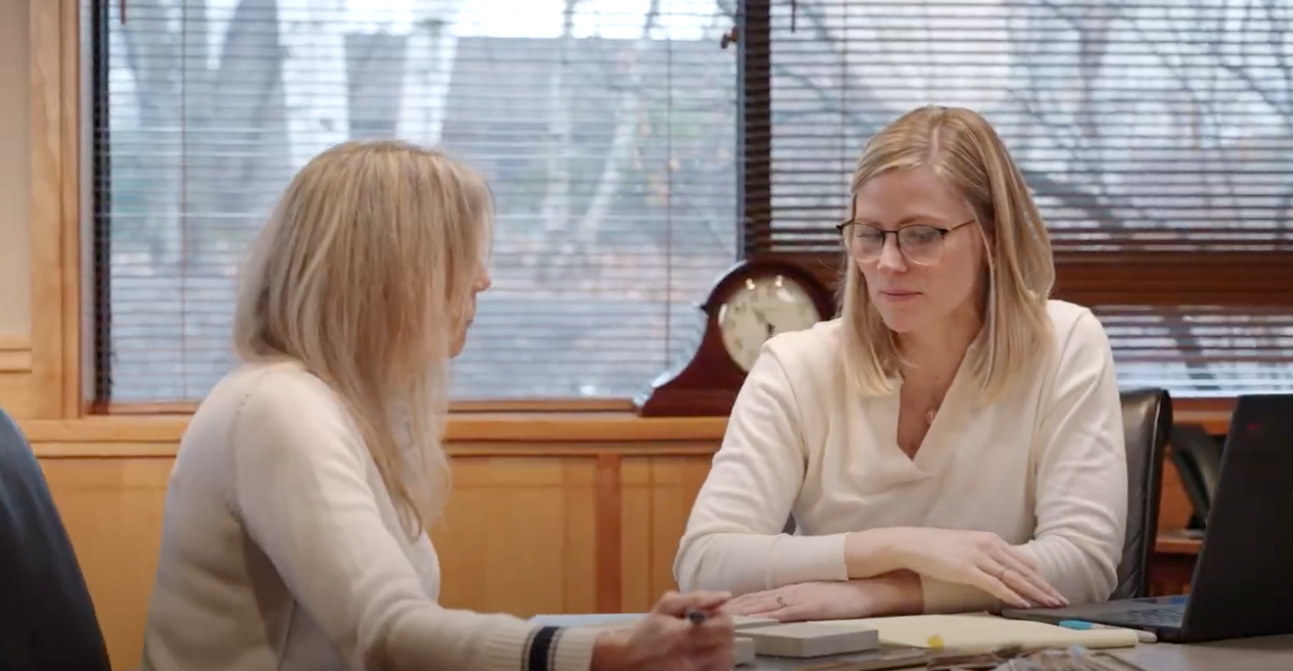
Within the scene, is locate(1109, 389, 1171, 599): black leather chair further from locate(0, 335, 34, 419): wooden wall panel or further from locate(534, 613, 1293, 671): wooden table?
locate(0, 335, 34, 419): wooden wall panel

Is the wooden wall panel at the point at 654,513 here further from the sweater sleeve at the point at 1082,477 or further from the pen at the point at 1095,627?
the pen at the point at 1095,627

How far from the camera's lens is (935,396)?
7.20 ft

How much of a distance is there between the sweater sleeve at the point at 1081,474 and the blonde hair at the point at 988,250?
0.23 ft

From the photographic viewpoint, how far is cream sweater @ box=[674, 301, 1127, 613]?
2.03m

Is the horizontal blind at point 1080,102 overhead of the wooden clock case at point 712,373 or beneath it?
overhead

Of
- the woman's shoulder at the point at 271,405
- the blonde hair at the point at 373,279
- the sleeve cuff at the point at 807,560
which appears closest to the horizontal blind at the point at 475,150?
the sleeve cuff at the point at 807,560

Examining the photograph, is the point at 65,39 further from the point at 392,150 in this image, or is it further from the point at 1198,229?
the point at 1198,229

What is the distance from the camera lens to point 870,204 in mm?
2125

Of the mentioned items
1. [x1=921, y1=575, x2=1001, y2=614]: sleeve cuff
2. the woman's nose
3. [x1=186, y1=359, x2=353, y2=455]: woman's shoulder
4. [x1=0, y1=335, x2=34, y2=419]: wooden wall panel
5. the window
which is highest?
the window

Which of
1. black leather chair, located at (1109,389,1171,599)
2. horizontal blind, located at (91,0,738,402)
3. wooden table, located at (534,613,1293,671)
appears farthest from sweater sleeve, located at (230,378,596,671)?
horizontal blind, located at (91,0,738,402)

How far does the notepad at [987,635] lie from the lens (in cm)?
148

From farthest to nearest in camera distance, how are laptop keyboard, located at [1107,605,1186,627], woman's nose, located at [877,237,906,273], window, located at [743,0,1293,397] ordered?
1. window, located at [743,0,1293,397]
2. woman's nose, located at [877,237,906,273]
3. laptop keyboard, located at [1107,605,1186,627]

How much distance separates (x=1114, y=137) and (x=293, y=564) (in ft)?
8.04

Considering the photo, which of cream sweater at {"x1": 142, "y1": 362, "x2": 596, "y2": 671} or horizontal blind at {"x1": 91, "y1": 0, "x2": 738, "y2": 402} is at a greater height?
horizontal blind at {"x1": 91, "y1": 0, "x2": 738, "y2": 402}
